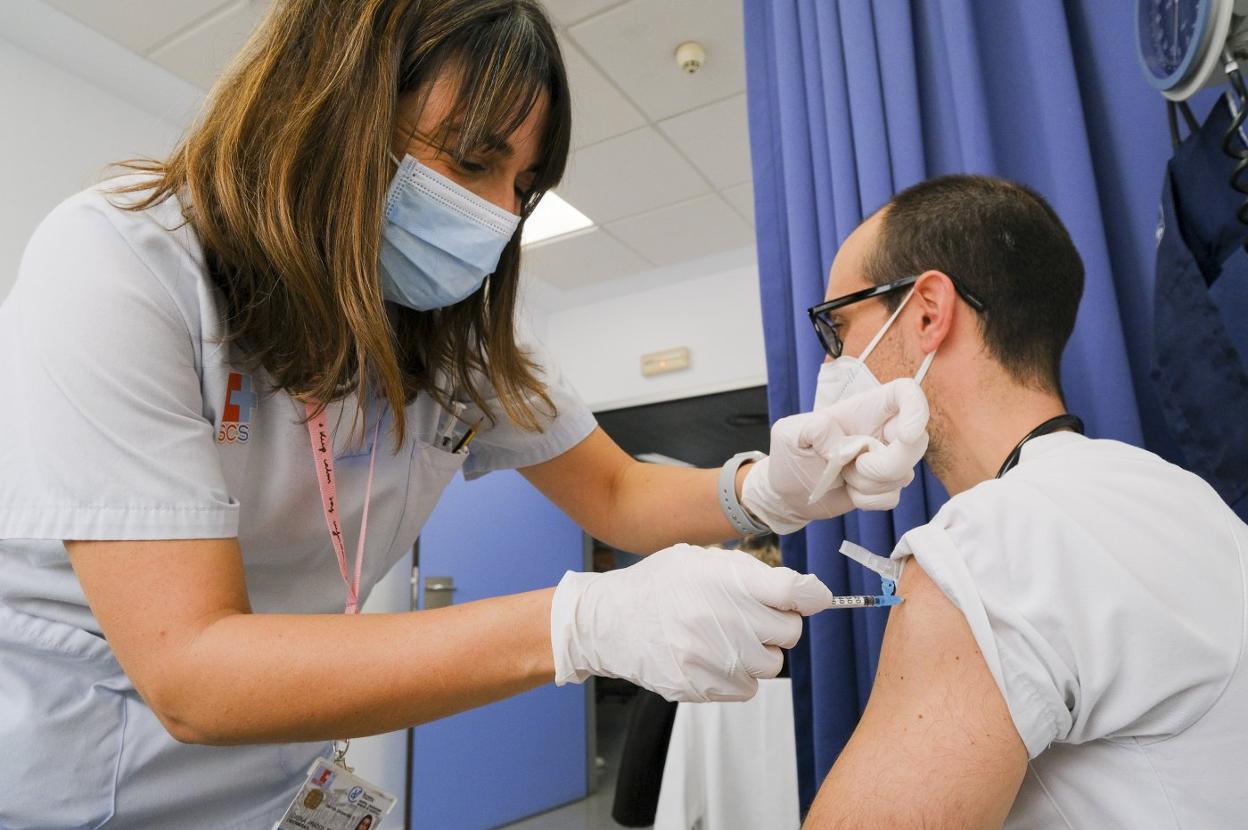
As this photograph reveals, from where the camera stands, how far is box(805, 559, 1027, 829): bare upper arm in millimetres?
578

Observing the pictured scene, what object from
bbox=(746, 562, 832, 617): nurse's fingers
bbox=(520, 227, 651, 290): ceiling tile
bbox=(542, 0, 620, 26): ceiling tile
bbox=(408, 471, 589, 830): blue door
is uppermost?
bbox=(542, 0, 620, 26): ceiling tile

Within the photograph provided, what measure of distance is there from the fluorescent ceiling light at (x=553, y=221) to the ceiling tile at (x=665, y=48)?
2.51 feet

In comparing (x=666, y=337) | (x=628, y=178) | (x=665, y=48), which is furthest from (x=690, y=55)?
(x=666, y=337)

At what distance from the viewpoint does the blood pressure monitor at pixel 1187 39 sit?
0.79 metres

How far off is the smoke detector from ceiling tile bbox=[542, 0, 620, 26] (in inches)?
10.6

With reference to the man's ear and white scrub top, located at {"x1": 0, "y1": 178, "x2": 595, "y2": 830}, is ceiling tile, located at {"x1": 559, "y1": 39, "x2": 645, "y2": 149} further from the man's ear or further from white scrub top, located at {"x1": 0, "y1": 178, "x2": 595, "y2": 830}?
white scrub top, located at {"x1": 0, "y1": 178, "x2": 595, "y2": 830}

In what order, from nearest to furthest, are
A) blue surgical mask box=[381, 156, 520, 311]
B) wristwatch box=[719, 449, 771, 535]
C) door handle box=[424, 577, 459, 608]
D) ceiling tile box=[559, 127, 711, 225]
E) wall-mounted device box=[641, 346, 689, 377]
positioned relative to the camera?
blue surgical mask box=[381, 156, 520, 311]
wristwatch box=[719, 449, 771, 535]
ceiling tile box=[559, 127, 711, 225]
door handle box=[424, 577, 459, 608]
wall-mounted device box=[641, 346, 689, 377]

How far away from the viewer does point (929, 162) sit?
133 cm

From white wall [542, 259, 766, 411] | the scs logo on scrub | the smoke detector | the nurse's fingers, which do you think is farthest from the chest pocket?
white wall [542, 259, 766, 411]

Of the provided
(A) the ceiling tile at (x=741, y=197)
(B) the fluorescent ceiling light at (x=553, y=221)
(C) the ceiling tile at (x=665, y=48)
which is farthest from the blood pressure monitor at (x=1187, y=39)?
(B) the fluorescent ceiling light at (x=553, y=221)

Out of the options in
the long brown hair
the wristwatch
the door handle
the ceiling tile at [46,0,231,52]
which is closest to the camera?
the long brown hair

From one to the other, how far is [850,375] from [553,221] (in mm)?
2562

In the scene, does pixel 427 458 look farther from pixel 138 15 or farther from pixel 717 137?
pixel 717 137

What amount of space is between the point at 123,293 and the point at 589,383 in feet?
11.6
